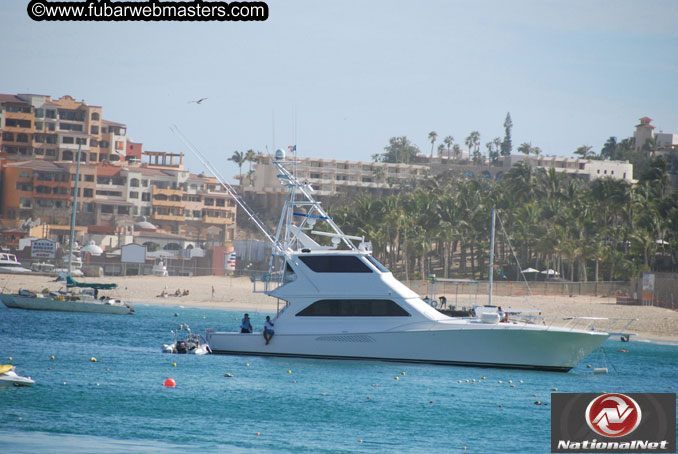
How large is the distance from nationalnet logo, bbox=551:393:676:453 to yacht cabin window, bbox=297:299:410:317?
13365mm

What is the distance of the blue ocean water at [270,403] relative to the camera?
67.6 ft

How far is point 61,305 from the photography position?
5753cm

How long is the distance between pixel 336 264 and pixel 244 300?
47.2 metres

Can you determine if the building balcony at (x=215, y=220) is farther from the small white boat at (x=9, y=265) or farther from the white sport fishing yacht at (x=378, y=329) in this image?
the white sport fishing yacht at (x=378, y=329)

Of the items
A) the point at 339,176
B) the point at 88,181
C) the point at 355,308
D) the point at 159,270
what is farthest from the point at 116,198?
the point at 355,308

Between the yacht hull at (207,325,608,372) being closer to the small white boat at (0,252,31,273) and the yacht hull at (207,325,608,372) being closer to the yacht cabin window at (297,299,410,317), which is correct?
the yacht cabin window at (297,299,410,317)

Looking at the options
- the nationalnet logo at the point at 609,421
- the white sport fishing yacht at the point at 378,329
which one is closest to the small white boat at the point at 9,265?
the white sport fishing yacht at the point at 378,329

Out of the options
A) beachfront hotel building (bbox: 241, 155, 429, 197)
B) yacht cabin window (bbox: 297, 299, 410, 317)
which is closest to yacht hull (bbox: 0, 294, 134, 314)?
yacht cabin window (bbox: 297, 299, 410, 317)

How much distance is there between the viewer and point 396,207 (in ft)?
294

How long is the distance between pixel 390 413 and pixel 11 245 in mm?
83199

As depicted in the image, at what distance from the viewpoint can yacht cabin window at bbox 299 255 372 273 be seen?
102ft

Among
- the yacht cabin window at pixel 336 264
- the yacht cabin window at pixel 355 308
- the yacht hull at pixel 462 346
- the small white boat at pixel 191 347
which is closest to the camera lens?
the yacht hull at pixel 462 346

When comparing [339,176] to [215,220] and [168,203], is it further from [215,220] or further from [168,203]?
[168,203]

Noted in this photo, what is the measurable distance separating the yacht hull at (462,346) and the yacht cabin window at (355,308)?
2.53ft
